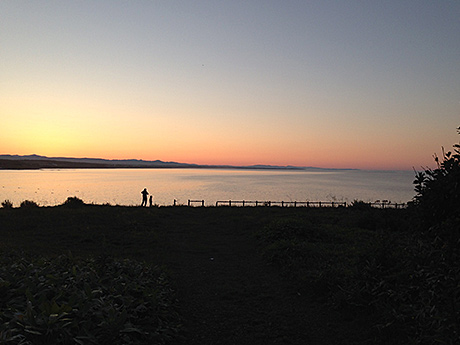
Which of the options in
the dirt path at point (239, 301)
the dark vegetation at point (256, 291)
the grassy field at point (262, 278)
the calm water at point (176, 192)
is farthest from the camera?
the calm water at point (176, 192)

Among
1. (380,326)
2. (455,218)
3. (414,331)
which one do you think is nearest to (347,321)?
(380,326)

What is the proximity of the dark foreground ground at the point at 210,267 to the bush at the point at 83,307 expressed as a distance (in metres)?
0.71

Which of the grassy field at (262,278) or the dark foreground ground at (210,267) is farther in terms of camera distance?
the dark foreground ground at (210,267)

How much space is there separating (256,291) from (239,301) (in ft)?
2.78

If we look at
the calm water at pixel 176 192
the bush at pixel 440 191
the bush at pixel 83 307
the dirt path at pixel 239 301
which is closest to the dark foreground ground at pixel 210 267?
the dirt path at pixel 239 301

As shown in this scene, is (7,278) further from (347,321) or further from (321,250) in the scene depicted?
(321,250)

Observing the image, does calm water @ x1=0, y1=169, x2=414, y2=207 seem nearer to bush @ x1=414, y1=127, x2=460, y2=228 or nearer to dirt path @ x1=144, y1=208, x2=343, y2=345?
dirt path @ x1=144, y1=208, x2=343, y2=345

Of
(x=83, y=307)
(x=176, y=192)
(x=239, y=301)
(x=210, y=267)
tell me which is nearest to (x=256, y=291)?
(x=239, y=301)

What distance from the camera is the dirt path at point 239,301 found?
5867 millimetres

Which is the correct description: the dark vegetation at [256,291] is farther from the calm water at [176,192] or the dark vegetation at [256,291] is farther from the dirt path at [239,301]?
the calm water at [176,192]

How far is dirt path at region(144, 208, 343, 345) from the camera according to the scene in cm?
587

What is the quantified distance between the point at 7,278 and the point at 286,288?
6527 mm

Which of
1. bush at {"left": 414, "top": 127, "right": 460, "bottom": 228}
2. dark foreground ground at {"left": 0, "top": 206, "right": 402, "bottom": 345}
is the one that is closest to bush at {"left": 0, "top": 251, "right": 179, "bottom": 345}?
dark foreground ground at {"left": 0, "top": 206, "right": 402, "bottom": 345}

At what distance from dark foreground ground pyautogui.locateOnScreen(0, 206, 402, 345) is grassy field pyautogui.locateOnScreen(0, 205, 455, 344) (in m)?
0.04
